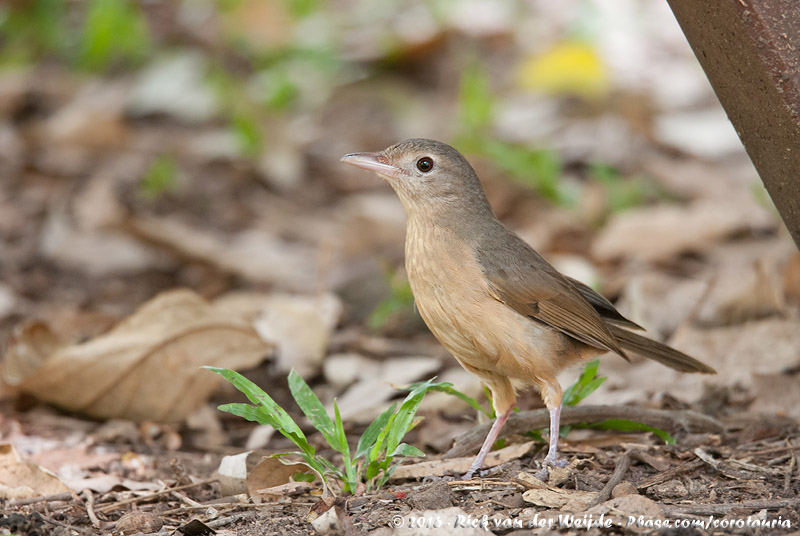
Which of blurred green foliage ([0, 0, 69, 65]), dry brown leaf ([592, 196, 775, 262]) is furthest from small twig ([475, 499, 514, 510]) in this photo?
blurred green foliage ([0, 0, 69, 65])

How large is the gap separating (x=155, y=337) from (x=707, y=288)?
3268mm

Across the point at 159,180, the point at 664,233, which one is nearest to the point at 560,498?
the point at 664,233

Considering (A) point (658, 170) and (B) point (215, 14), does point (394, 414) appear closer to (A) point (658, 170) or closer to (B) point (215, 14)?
(A) point (658, 170)

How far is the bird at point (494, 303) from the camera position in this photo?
13.5 feet

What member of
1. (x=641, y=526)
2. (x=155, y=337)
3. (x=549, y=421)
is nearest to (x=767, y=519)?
(x=641, y=526)

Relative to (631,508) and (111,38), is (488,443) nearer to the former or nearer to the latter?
(631,508)

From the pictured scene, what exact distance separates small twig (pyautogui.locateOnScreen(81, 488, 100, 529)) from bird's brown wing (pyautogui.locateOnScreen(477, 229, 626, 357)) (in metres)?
1.92

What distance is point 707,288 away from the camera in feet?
18.4

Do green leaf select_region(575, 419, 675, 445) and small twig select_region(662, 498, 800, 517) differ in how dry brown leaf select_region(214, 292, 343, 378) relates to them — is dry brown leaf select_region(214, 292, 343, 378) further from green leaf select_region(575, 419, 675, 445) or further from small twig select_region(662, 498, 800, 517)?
small twig select_region(662, 498, 800, 517)

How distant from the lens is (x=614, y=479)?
11.8 ft

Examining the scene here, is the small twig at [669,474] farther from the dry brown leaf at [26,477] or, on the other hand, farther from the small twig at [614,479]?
the dry brown leaf at [26,477]

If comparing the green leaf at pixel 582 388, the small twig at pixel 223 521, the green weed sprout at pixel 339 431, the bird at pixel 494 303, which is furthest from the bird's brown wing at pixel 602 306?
the small twig at pixel 223 521

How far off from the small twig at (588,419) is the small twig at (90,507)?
1523mm

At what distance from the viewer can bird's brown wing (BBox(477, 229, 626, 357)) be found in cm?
423
